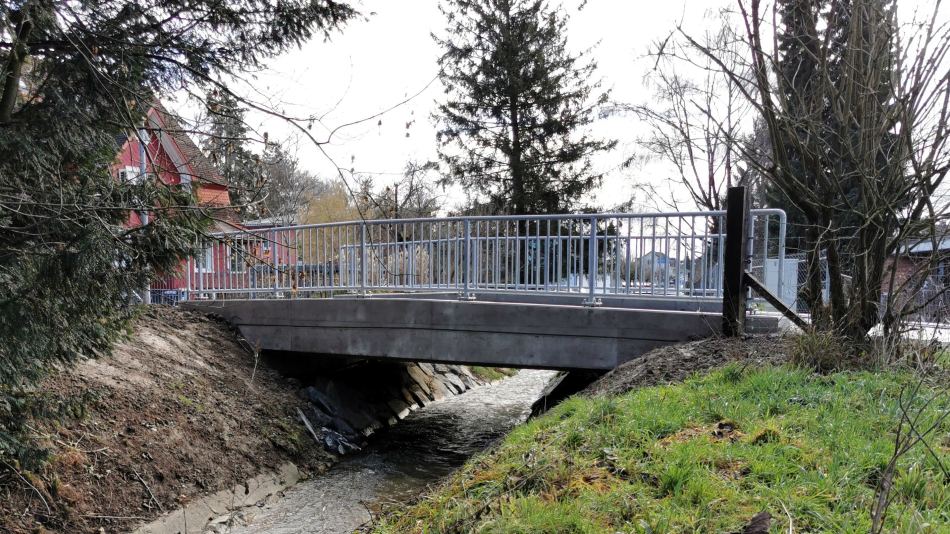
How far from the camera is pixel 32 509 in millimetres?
4973

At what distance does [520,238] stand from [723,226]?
107 inches

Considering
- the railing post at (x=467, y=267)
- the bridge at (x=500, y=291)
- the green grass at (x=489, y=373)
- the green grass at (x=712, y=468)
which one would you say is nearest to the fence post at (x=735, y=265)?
the bridge at (x=500, y=291)

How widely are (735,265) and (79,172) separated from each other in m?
6.66

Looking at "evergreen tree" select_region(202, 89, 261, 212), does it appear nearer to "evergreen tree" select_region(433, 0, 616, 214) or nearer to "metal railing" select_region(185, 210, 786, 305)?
"metal railing" select_region(185, 210, 786, 305)

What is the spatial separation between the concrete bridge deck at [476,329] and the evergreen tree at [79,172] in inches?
117

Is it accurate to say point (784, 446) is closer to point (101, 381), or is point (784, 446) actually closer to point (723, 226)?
point (723, 226)

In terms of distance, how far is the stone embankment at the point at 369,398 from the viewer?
9.23 metres

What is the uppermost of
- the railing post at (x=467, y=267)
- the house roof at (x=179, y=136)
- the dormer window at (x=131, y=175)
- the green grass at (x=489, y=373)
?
the house roof at (x=179, y=136)

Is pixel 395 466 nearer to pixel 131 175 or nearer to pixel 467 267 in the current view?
pixel 467 267

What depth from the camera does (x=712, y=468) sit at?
348 centimetres

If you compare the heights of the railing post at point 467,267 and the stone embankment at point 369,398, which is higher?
the railing post at point 467,267

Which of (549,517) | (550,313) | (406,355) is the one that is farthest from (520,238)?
(549,517)

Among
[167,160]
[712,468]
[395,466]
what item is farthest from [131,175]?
[712,468]

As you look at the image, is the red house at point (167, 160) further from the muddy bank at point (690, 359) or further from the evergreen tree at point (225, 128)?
the muddy bank at point (690, 359)
